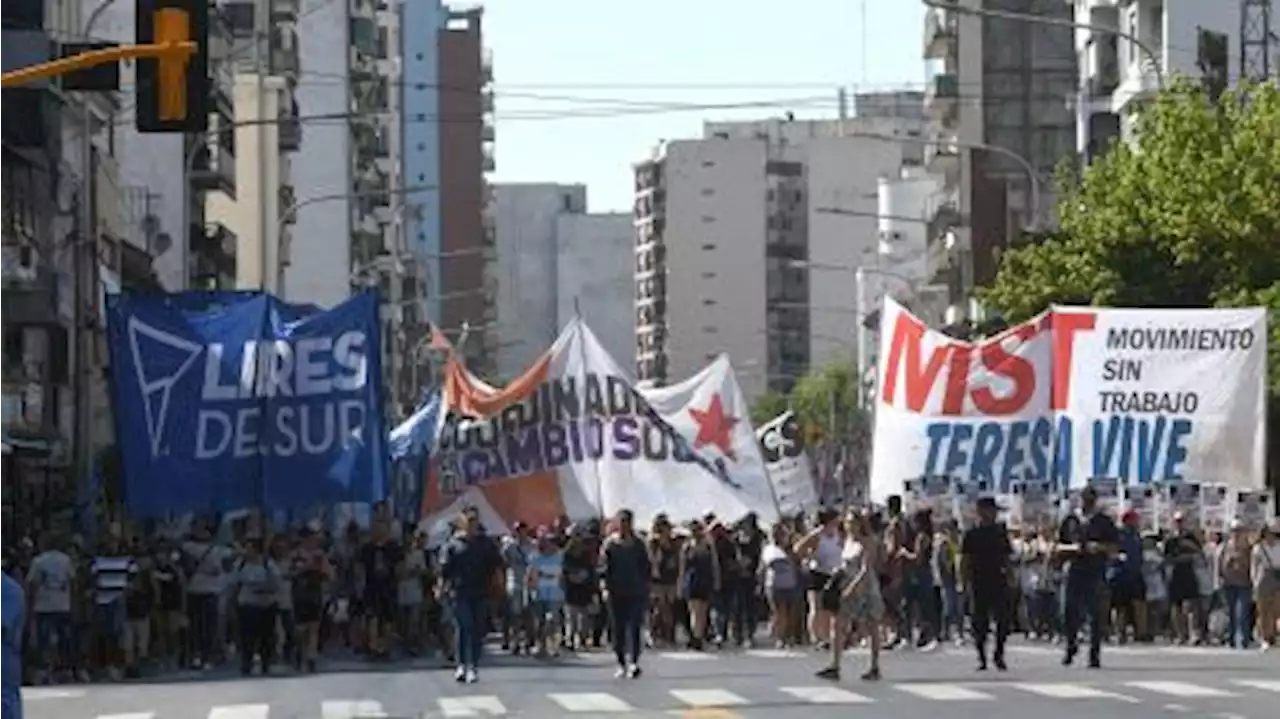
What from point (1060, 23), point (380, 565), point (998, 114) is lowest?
point (380, 565)

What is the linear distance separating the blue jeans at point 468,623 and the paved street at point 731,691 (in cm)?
33

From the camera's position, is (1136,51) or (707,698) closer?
(707,698)

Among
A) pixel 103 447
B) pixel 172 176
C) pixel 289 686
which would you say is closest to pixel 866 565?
pixel 289 686

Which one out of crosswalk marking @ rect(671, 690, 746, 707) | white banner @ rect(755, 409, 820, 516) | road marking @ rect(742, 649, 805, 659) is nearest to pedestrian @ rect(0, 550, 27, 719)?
crosswalk marking @ rect(671, 690, 746, 707)

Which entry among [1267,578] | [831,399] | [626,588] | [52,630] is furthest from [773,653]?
[831,399]

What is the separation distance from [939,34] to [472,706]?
98.1m

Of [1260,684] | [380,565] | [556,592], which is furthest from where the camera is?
[556,592]

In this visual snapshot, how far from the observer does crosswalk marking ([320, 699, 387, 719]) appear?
32125 millimetres

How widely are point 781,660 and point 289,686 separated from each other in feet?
19.2

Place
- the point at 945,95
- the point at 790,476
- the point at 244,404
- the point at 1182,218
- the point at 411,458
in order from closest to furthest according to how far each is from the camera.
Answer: the point at 244,404, the point at 411,458, the point at 1182,218, the point at 790,476, the point at 945,95

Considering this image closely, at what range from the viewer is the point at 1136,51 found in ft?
308

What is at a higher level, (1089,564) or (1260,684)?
(1089,564)

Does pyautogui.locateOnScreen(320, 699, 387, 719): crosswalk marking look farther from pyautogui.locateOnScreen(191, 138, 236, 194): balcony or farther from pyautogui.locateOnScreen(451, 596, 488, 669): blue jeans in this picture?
pyautogui.locateOnScreen(191, 138, 236, 194): balcony

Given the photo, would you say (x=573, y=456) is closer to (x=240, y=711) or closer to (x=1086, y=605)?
(x=1086, y=605)
